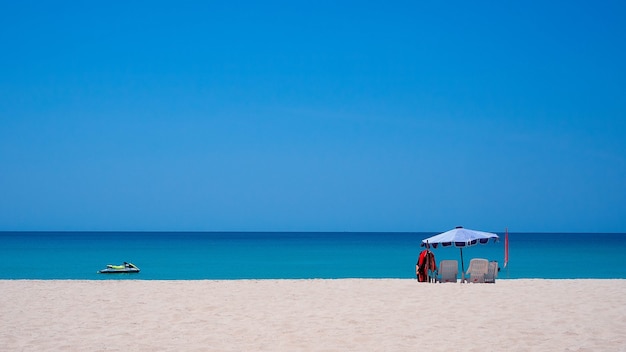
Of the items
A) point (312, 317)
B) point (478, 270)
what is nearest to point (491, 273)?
point (478, 270)

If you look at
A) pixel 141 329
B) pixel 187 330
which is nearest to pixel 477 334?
pixel 187 330

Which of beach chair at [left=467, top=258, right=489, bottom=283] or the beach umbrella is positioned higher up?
the beach umbrella

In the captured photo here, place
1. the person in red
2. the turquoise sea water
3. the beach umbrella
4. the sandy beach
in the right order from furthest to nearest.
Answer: the turquoise sea water, the beach umbrella, the person in red, the sandy beach

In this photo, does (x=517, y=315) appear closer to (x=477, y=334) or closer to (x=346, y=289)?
(x=477, y=334)

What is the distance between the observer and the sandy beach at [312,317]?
900 centimetres

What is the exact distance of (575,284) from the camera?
18156mm

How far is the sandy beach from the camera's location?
9.00 m

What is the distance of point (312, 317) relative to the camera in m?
11.6

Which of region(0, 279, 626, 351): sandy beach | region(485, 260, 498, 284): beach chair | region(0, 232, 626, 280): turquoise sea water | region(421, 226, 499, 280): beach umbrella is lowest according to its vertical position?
region(0, 279, 626, 351): sandy beach

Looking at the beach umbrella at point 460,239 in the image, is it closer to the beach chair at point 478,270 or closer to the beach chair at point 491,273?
the beach chair at point 478,270

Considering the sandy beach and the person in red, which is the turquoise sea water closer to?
the person in red

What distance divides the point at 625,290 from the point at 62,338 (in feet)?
42.2

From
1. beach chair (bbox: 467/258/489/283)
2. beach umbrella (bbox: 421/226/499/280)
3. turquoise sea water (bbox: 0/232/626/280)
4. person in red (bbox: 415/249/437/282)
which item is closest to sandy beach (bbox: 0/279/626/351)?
beach chair (bbox: 467/258/489/283)

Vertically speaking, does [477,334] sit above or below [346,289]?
below
